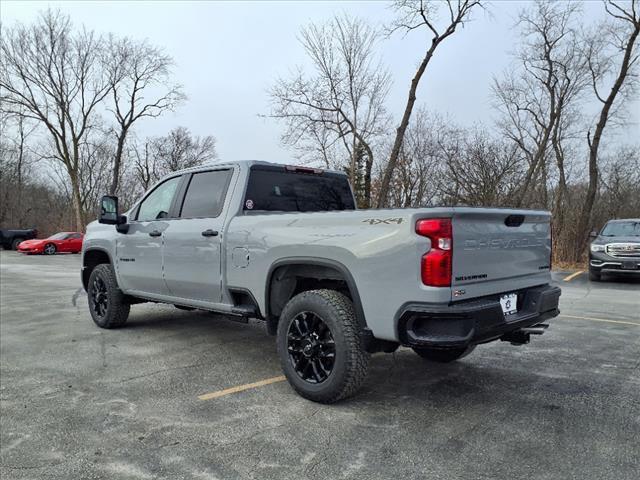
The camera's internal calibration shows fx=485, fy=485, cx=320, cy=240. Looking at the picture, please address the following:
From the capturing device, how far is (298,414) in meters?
3.52

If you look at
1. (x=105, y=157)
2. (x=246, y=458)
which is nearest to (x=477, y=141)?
(x=246, y=458)

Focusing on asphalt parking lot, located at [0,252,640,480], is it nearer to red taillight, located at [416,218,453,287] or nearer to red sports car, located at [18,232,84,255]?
red taillight, located at [416,218,453,287]

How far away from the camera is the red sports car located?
26.0m

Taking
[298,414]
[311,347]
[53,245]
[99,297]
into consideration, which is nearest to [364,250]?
[311,347]

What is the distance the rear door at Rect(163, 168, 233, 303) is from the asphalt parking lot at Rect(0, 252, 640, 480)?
776 mm

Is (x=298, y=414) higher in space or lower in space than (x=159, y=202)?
lower

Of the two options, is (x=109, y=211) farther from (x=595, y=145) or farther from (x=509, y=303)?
(x=595, y=145)

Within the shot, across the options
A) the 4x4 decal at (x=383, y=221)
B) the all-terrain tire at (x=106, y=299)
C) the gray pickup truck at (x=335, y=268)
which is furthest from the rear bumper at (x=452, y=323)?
the all-terrain tire at (x=106, y=299)

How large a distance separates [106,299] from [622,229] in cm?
1274

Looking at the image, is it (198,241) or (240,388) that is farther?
(198,241)

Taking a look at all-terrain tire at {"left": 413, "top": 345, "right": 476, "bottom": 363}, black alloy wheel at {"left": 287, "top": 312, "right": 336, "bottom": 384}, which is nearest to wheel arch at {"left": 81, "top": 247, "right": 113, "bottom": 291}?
black alloy wheel at {"left": 287, "top": 312, "right": 336, "bottom": 384}

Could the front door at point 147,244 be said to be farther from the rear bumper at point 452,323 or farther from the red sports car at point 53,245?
the red sports car at point 53,245

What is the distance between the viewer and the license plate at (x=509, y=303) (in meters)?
3.48

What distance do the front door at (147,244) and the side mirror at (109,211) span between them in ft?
0.64
